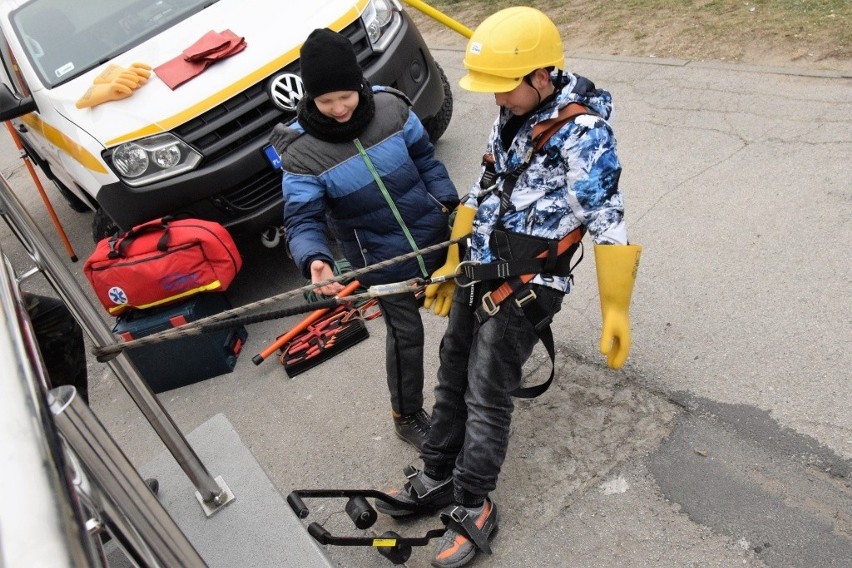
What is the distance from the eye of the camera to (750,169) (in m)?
4.45

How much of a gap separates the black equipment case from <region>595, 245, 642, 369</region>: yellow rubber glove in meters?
2.44

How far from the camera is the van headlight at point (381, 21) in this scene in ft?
15.4

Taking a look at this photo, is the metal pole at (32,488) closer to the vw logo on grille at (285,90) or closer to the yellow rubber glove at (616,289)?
the yellow rubber glove at (616,289)

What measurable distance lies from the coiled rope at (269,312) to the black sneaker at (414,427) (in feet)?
2.34

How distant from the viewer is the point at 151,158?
4.21 meters

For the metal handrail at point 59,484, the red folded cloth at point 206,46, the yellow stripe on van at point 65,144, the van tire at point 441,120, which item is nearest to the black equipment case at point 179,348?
the yellow stripe on van at point 65,144

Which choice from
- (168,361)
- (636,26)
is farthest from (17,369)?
(636,26)

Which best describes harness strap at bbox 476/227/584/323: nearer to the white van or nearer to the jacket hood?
the jacket hood

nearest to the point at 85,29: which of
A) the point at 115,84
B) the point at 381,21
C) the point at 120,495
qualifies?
the point at 115,84

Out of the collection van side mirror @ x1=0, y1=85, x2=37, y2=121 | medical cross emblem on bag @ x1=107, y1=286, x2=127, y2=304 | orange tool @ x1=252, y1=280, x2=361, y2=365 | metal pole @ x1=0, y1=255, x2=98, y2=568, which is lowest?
orange tool @ x1=252, y1=280, x2=361, y2=365

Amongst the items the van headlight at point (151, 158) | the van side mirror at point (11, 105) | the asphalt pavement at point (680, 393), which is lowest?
the asphalt pavement at point (680, 393)

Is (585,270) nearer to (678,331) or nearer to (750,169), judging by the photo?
(678,331)

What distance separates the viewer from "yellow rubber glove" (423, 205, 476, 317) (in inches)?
110

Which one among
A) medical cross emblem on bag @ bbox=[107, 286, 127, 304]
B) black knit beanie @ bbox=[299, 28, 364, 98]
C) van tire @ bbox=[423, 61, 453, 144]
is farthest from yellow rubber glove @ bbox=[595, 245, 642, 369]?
van tire @ bbox=[423, 61, 453, 144]
